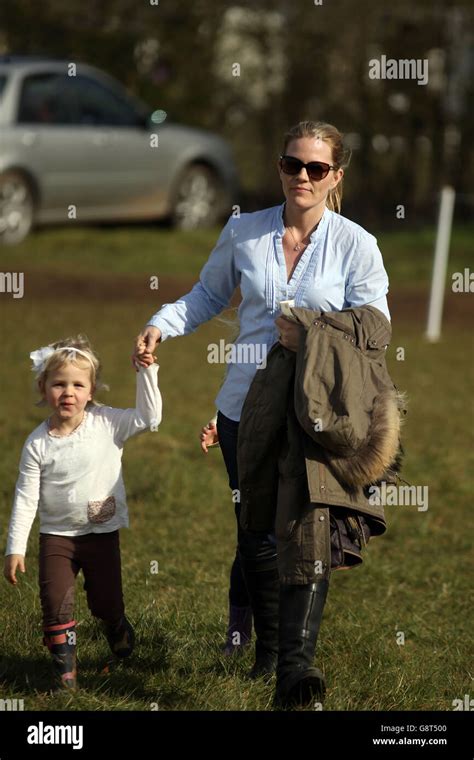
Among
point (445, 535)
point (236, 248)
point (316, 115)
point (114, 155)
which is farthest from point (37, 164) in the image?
point (236, 248)

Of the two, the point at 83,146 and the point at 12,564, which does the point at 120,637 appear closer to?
the point at 12,564

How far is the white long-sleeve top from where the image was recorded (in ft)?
14.9

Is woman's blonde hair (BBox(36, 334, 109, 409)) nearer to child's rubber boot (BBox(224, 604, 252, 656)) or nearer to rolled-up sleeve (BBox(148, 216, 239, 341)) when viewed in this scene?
rolled-up sleeve (BBox(148, 216, 239, 341))

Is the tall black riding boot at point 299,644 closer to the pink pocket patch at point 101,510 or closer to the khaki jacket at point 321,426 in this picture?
the khaki jacket at point 321,426

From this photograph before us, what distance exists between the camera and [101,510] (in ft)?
15.1

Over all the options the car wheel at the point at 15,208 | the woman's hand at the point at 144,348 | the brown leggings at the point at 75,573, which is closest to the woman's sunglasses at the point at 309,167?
the woman's hand at the point at 144,348

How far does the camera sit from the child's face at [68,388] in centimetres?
452

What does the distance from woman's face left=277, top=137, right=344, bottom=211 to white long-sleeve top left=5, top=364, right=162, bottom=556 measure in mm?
706

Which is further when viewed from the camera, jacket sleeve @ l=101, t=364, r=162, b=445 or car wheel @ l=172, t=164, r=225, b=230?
car wheel @ l=172, t=164, r=225, b=230

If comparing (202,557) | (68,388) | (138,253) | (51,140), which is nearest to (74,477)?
(68,388)

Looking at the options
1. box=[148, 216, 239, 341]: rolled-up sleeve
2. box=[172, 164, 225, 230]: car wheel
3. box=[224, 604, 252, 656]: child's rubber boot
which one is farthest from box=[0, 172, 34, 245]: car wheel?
box=[148, 216, 239, 341]: rolled-up sleeve

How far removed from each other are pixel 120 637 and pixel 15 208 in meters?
10.9

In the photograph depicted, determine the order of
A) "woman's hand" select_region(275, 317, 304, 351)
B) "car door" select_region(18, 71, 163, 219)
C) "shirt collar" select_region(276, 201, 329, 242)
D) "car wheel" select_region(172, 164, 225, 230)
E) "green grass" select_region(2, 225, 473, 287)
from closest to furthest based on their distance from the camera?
"woman's hand" select_region(275, 317, 304, 351), "shirt collar" select_region(276, 201, 329, 242), "car door" select_region(18, 71, 163, 219), "green grass" select_region(2, 225, 473, 287), "car wheel" select_region(172, 164, 225, 230)

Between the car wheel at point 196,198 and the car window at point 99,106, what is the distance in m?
1.21
